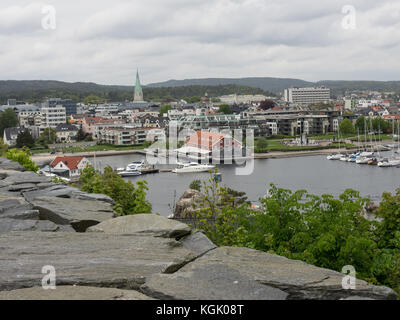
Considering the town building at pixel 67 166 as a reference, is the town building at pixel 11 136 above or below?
above

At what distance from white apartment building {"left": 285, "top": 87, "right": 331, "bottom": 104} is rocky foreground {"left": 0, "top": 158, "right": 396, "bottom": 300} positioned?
192 ft

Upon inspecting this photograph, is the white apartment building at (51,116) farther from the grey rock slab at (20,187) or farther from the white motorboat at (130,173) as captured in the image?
the grey rock slab at (20,187)

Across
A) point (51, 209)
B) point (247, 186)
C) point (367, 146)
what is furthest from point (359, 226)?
point (367, 146)

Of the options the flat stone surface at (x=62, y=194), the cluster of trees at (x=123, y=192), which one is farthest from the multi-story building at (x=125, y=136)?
the flat stone surface at (x=62, y=194)

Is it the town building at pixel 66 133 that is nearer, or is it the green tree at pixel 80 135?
the town building at pixel 66 133

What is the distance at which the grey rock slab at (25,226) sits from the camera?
1908mm

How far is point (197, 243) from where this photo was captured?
5.65 ft

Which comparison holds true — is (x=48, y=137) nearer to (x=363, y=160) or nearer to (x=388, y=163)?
(x=363, y=160)

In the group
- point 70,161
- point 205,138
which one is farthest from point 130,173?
point 205,138

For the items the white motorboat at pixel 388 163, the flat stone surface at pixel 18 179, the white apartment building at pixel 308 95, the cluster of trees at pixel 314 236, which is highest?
the white apartment building at pixel 308 95

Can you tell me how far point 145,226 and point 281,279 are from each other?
0.76 meters

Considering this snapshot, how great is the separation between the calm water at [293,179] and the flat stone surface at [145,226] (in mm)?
8705

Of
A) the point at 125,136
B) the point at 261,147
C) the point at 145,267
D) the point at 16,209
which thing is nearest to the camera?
the point at 145,267

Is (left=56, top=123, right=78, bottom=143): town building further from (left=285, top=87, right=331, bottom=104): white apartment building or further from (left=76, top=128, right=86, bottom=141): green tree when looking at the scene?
(left=285, top=87, right=331, bottom=104): white apartment building
